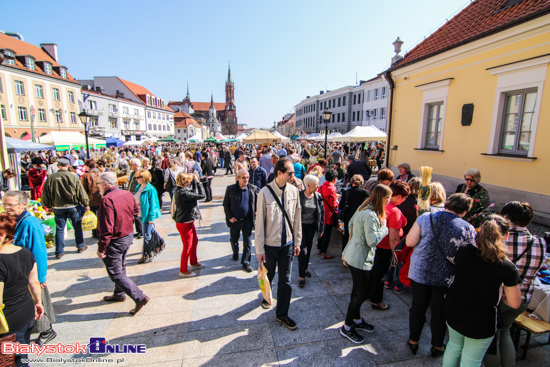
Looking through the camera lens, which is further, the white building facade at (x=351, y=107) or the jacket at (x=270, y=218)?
the white building facade at (x=351, y=107)

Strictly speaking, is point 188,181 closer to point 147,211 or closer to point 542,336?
point 147,211

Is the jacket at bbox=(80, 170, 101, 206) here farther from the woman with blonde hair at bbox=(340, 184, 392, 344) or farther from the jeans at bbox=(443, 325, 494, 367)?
the jeans at bbox=(443, 325, 494, 367)

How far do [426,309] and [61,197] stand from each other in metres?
6.64

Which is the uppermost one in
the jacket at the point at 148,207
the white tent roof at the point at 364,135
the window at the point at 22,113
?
the window at the point at 22,113

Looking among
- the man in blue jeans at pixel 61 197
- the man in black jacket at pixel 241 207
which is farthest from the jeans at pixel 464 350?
the man in blue jeans at pixel 61 197

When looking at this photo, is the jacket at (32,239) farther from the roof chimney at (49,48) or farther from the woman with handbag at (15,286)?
the roof chimney at (49,48)

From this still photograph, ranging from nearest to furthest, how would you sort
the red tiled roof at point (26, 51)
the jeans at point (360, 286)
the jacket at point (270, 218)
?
the jeans at point (360, 286)
the jacket at point (270, 218)
the red tiled roof at point (26, 51)

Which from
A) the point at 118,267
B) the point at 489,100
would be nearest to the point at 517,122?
the point at 489,100

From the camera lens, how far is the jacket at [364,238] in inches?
119

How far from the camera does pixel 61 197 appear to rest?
545 cm

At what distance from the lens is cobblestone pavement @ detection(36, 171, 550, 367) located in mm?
2979

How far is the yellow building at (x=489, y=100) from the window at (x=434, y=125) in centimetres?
3

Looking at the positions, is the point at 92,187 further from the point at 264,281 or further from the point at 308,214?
the point at 308,214

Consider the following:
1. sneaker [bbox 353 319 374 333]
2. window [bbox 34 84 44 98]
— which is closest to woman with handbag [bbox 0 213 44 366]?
sneaker [bbox 353 319 374 333]
